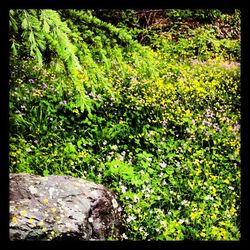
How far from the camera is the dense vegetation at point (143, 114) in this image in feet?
7.87

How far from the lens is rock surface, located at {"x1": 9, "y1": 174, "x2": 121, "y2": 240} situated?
7.47 ft

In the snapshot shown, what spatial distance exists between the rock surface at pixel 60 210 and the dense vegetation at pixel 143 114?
0.28m

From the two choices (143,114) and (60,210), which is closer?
(60,210)

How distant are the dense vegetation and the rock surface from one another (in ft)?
0.93

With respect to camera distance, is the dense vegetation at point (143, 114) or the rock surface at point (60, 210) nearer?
the rock surface at point (60, 210)

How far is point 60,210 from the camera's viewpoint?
2.38 m

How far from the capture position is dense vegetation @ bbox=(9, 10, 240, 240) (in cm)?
240

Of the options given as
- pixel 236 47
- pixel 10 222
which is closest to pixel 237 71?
pixel 236 47

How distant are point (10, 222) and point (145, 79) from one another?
7.42 ft

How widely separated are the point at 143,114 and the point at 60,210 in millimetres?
1629

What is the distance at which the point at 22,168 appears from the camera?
115 inches

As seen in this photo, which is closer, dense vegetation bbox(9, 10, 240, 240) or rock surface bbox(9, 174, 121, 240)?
rock surface bbox(9, 174, 121, 240)
